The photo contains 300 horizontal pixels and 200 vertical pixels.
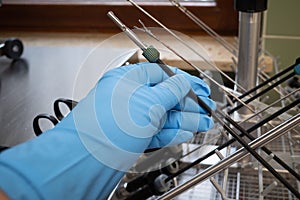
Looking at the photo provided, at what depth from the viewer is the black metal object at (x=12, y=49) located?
3.64ft

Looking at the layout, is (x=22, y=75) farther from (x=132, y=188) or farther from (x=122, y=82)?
(x=122, y=82)

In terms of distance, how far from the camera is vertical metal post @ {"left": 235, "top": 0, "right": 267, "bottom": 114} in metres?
0.70

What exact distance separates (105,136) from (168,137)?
0.28ft

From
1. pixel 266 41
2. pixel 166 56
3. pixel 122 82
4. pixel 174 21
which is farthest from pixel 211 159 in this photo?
pixel 174 21

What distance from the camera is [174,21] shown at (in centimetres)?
132

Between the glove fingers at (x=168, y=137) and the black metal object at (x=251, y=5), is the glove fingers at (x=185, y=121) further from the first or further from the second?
the black metal object at (x=251, y=5)

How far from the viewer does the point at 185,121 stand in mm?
488

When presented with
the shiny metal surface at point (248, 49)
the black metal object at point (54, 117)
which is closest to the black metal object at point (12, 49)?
the black metal object at point (54, 117)

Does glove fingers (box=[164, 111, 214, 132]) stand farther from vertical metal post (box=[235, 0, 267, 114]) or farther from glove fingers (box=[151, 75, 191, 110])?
vertical metal post (box=[235, 0, 267, 114])

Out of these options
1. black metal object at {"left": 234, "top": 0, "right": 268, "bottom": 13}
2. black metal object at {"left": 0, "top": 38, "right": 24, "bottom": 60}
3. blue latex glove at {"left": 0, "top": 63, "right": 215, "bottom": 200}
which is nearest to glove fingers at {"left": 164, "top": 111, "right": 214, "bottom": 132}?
blue latex glove at {"left": 0, "top": 63, "right": 215, "bottom": 200}

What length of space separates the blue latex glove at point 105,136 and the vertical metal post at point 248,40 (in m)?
0.26

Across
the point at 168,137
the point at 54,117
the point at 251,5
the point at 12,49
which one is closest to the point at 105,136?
the point at 168,137

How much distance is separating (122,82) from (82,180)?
4.8 inches

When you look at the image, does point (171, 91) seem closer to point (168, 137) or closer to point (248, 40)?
point (168, 137)
